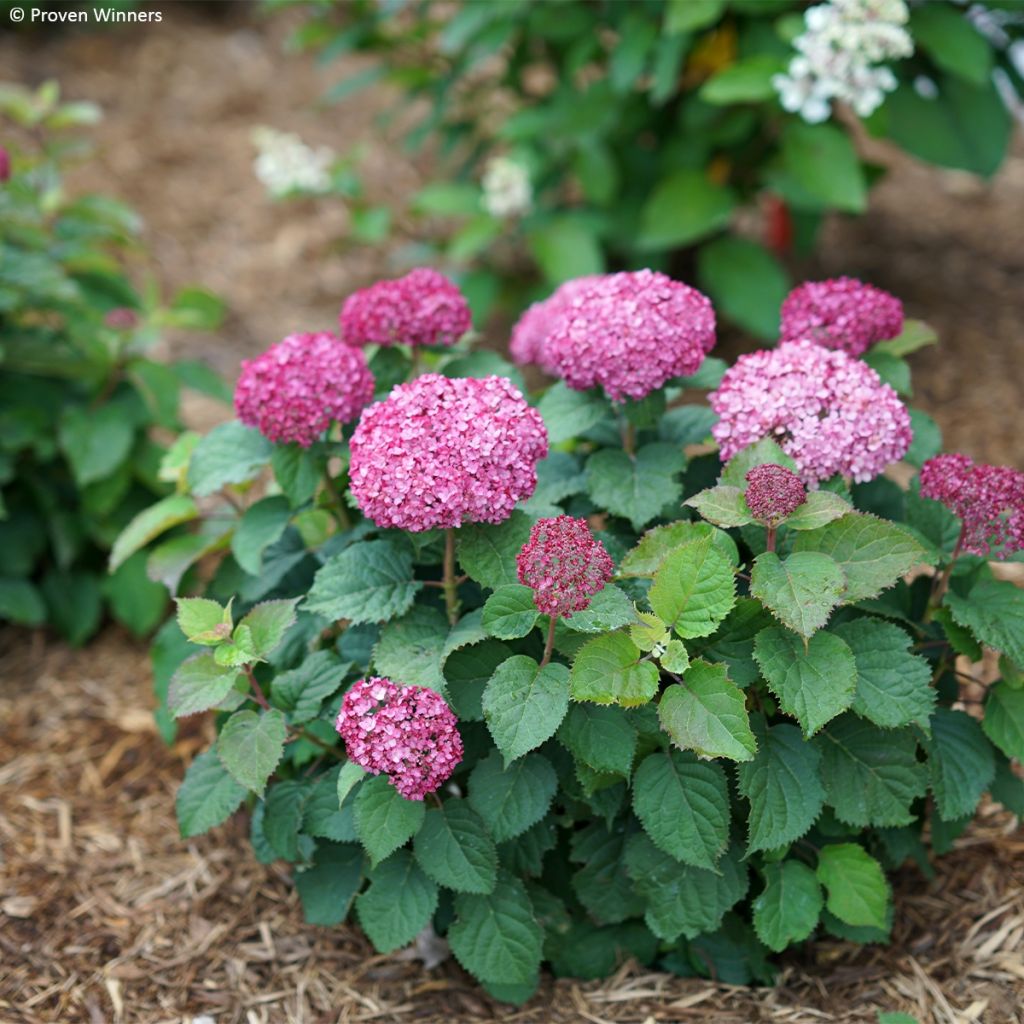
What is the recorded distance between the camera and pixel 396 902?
185 centimetres

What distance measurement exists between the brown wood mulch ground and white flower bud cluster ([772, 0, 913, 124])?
1.69 meters

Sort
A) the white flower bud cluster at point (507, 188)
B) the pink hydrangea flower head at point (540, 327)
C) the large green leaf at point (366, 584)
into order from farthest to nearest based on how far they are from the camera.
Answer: the white flower bud cluster at point (507, 188), the pink hydrangea flower head at point (540, 327), the large green leaf at point (366, 584)

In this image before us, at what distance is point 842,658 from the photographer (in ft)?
5.60

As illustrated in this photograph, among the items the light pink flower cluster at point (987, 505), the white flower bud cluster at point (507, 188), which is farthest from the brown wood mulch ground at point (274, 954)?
the white flower bud cluster at point (507, 188)

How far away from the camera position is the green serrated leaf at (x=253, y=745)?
1763 mm

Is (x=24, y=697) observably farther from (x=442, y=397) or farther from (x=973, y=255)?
(x=973, y=255)

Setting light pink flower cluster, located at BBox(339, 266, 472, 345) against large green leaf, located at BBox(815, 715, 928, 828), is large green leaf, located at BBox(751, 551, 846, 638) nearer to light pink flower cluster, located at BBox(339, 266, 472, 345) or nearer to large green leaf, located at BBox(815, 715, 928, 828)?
large green leaf, located at BBox(815, 715, 928, 828)

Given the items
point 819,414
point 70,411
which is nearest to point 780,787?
point 819,414

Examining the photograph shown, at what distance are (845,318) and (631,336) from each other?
45cm

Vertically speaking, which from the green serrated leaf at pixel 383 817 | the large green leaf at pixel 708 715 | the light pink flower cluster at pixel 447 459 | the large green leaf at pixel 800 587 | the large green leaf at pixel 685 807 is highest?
the light pink flower cluster at pixel 447 459

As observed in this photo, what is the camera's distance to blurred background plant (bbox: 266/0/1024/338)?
315 cm

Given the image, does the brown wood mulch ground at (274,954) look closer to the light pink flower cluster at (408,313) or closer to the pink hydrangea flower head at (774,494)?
the pink hydrangea flower head at (774,494)

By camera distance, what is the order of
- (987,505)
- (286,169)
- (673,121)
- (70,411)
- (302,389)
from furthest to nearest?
(286,169), (673,121), (70,411), (302,389), (987,505)

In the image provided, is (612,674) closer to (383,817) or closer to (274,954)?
(383,817)
